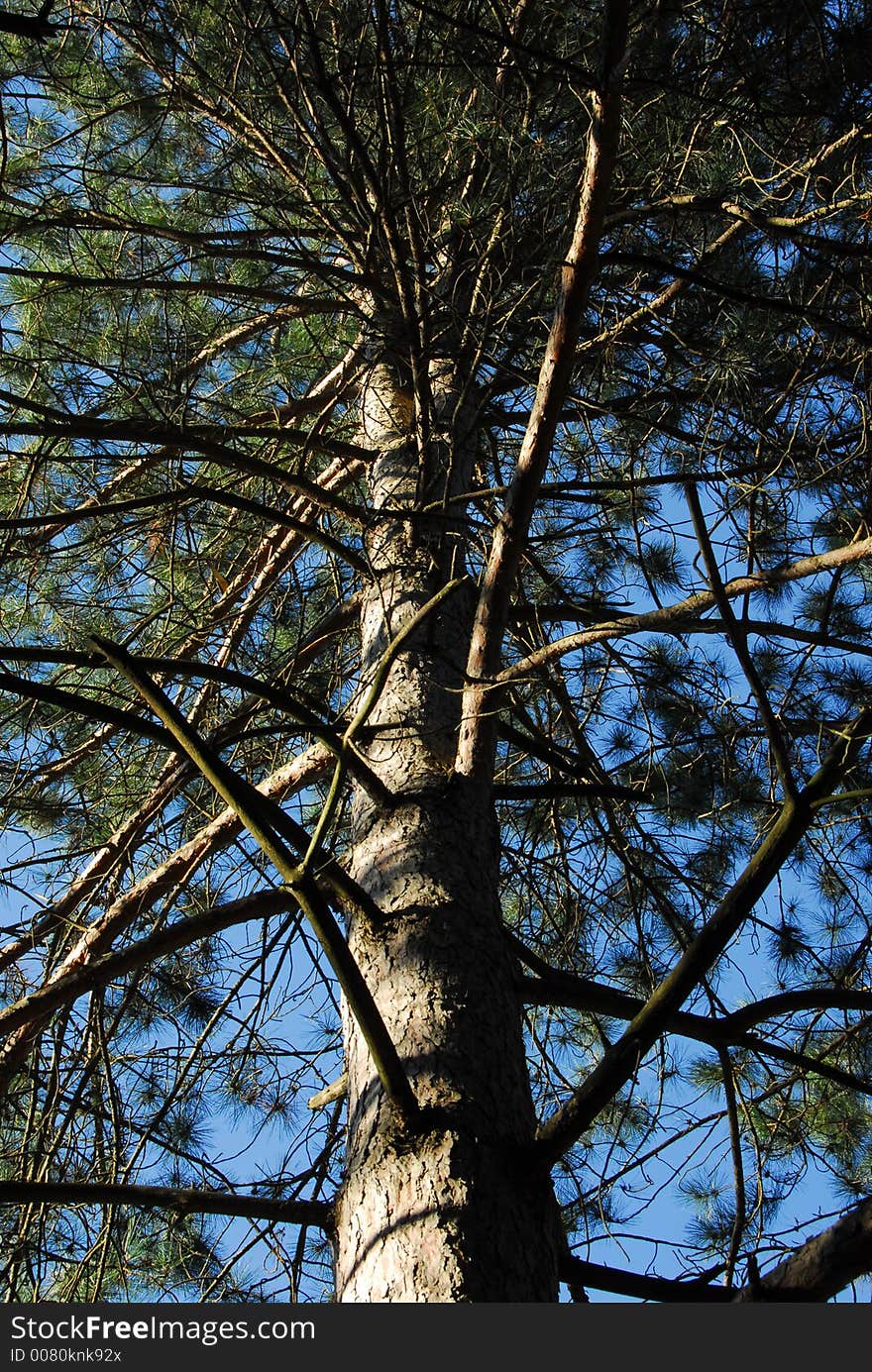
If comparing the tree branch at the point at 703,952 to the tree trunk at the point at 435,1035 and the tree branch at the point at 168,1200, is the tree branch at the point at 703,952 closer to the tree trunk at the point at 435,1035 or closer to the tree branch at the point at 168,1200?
the tree trunk at the point at 435,1035

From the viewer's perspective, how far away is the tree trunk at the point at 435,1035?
148 centimetres

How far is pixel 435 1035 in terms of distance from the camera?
1.73 meters

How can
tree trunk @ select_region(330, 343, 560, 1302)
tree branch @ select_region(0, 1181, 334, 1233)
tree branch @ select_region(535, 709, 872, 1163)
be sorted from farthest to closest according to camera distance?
tree branch @ select_region(0, 1181, 334, 1233)
tree trunk @ select_region(330, 343, 560, 1302)
tree branch @ select_region(535, 709, 872, 1163)

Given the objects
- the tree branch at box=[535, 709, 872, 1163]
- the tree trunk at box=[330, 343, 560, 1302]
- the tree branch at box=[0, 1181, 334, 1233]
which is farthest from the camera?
the tree branch at box=[0, 1181, 334, 1233]

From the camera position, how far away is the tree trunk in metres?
1.48

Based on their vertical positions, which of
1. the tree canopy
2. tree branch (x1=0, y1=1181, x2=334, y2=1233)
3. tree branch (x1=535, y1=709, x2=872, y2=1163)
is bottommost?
tree branch (x1=0, y1=1181, x2=334, y2=1233)

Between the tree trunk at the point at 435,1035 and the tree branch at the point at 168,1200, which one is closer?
the tree trunk at the point at 435,1035

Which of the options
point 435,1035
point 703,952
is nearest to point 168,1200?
point 435,1035

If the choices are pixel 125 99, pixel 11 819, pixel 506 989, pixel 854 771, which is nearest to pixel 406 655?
pixel 506 989

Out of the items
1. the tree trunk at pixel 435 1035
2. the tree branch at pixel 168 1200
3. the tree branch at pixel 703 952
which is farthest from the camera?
the tree branch at pixel 168 1200

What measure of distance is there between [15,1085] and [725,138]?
3.62m

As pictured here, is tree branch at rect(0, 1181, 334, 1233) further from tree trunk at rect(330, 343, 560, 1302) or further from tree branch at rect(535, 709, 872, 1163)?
tree branch at rect(535, 709, 872, 1163)

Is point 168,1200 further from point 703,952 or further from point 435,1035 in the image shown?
point 703,952

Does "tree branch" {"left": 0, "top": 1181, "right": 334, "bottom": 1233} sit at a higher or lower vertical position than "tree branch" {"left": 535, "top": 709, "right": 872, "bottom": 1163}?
lower
